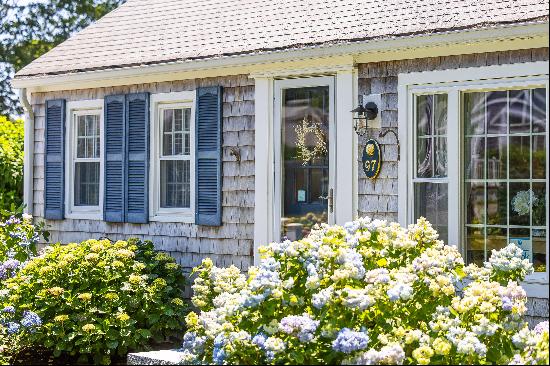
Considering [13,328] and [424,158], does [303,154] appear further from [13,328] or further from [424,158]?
[13,328]

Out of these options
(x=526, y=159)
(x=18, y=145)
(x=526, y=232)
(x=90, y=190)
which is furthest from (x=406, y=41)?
(x=18, y=145)

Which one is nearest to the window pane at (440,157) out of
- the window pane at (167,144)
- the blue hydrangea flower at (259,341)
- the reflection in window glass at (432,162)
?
the reflection in window glass at (432,162)

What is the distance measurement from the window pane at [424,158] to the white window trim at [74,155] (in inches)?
173

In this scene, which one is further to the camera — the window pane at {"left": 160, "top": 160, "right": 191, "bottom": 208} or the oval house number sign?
the window pane at {"left": 160, "top": 160, "right": 191, "bottom": 208}

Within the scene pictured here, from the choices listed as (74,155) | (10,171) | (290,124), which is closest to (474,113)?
(290,124)

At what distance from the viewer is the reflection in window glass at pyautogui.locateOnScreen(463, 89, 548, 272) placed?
24.5 ft

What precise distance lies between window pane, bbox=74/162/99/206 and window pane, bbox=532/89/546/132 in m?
5.79

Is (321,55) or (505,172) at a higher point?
(321,55)

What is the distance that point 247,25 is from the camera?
1012 cm

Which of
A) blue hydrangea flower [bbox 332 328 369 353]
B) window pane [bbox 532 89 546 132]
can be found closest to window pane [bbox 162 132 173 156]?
window pane [bbox 532 89 546 132]

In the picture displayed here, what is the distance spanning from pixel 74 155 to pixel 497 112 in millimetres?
5852

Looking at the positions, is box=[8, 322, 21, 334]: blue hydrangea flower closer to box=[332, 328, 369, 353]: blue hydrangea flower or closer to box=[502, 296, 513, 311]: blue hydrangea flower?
box=[332, 328, 369, 353]: blue hydrangea flower


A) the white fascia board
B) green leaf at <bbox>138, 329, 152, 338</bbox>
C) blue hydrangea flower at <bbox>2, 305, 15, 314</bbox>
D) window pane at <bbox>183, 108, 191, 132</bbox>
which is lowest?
green leaf at <bbox>138, 329, 152, 338</bbox>

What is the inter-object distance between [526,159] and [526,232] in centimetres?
64
